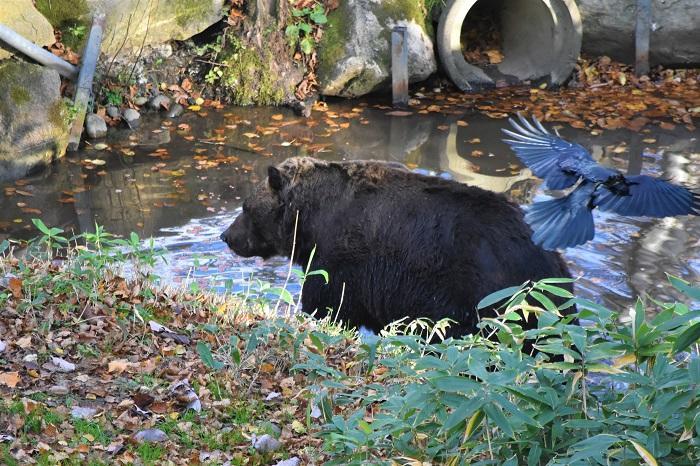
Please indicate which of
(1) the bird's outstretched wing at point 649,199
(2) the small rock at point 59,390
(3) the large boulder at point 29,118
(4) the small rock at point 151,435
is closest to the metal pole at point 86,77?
(3) the large boulder at point 29,118

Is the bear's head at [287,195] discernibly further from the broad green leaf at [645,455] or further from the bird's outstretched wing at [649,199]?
the broad green leaf at [645,455]

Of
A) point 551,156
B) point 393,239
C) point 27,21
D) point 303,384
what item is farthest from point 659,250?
point 27,21

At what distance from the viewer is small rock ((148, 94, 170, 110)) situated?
1394 cm

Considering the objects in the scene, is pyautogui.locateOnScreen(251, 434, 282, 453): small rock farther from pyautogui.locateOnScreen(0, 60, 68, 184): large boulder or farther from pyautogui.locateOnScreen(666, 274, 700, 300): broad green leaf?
pyautogui.locateOnScreen(0, 60, 68, 184): large boulder

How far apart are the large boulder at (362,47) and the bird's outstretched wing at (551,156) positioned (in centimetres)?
866

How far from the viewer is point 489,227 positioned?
639cm

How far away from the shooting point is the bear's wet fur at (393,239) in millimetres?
6340

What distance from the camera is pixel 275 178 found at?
7.55m

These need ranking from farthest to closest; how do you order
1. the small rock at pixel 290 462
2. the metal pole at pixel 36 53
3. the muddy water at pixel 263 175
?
the metal pole at pixel 36 53
the muddy water at pixel 263 175
the small rock at pixel 290 462

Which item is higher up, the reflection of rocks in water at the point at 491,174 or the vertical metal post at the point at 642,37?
the vertical metal post at the point at 642,37

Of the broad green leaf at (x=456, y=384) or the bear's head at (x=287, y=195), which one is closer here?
the broad green leaf at (x=456, y=384)

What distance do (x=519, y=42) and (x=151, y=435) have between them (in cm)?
1261

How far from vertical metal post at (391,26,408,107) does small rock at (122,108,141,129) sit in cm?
367

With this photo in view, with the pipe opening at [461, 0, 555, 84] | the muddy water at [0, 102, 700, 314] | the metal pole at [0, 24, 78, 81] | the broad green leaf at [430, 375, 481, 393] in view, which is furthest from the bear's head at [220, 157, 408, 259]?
the pipe opening at [461, 0, 555, 84]
